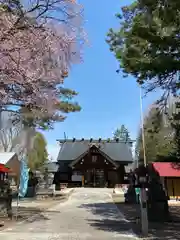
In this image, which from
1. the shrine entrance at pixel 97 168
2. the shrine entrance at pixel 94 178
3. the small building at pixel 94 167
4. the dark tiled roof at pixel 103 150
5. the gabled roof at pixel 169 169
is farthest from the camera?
the dark tiled roof at pixel 103 150

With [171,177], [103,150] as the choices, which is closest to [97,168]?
[103,150]

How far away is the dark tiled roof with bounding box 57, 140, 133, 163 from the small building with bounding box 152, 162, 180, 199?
738 inches

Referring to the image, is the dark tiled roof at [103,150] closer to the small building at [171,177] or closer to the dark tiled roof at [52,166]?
the dark tiled roof at [52,166]

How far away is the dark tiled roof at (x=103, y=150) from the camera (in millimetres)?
50016

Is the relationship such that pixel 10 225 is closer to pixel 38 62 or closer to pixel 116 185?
pixel 38 62

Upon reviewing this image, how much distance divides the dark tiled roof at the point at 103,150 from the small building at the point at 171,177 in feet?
61.5

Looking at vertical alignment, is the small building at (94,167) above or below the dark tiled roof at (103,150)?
below

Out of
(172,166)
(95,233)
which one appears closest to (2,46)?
(95,233)

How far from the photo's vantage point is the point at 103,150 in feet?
169

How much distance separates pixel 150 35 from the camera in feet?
36.0

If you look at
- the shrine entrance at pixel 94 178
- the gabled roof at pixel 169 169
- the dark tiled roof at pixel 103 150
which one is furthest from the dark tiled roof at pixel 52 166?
the gabled roof at pixel 169 169

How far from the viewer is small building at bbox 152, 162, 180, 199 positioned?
29438 mm

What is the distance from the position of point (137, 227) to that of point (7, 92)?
8545mm

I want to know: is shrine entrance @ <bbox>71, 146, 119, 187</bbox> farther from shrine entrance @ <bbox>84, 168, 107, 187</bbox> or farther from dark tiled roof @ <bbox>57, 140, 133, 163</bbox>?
dark tiled roof @ <bbox>57, 140, 133, 163</bbox>
